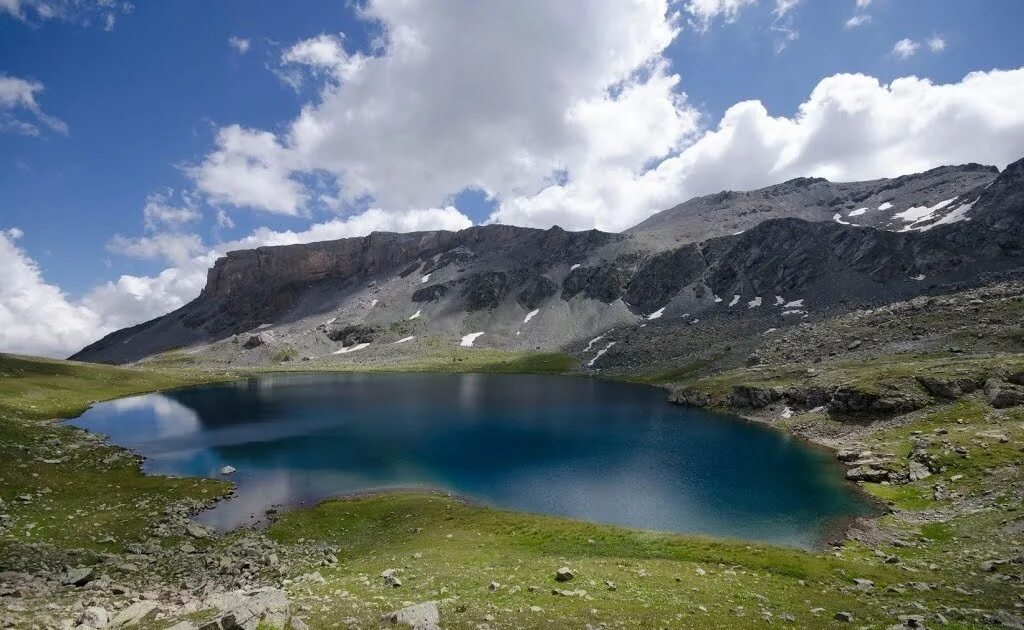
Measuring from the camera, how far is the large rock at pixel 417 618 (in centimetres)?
1652

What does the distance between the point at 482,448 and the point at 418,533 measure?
27.3 meters

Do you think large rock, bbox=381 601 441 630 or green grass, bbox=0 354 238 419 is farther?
green grass, bbox=0 354 238 419

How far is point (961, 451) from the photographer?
147ft

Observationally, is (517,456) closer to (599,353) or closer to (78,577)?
(78,577)

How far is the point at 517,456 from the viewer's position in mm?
60062

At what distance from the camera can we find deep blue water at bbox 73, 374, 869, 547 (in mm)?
42625

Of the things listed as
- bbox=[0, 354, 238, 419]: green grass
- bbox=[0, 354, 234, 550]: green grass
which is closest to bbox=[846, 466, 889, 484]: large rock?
bbox=[0, 354, 234, 550]: green grass

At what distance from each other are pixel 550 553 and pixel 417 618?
16.0 metres

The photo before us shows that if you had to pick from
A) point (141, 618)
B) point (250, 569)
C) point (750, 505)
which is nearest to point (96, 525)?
point (250, 569)

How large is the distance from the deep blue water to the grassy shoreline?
4470 mm

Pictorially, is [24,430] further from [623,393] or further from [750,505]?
[623,393]

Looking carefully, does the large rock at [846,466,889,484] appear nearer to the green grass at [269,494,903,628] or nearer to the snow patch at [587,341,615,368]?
the green grass at [269,494,903,628]

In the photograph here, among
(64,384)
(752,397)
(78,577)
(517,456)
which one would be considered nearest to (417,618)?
(78,577)

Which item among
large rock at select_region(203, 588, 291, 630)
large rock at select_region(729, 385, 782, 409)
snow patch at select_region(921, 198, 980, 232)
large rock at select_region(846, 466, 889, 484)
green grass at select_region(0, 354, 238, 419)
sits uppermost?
snow patch at select_region(921, 198, 980, 232)
